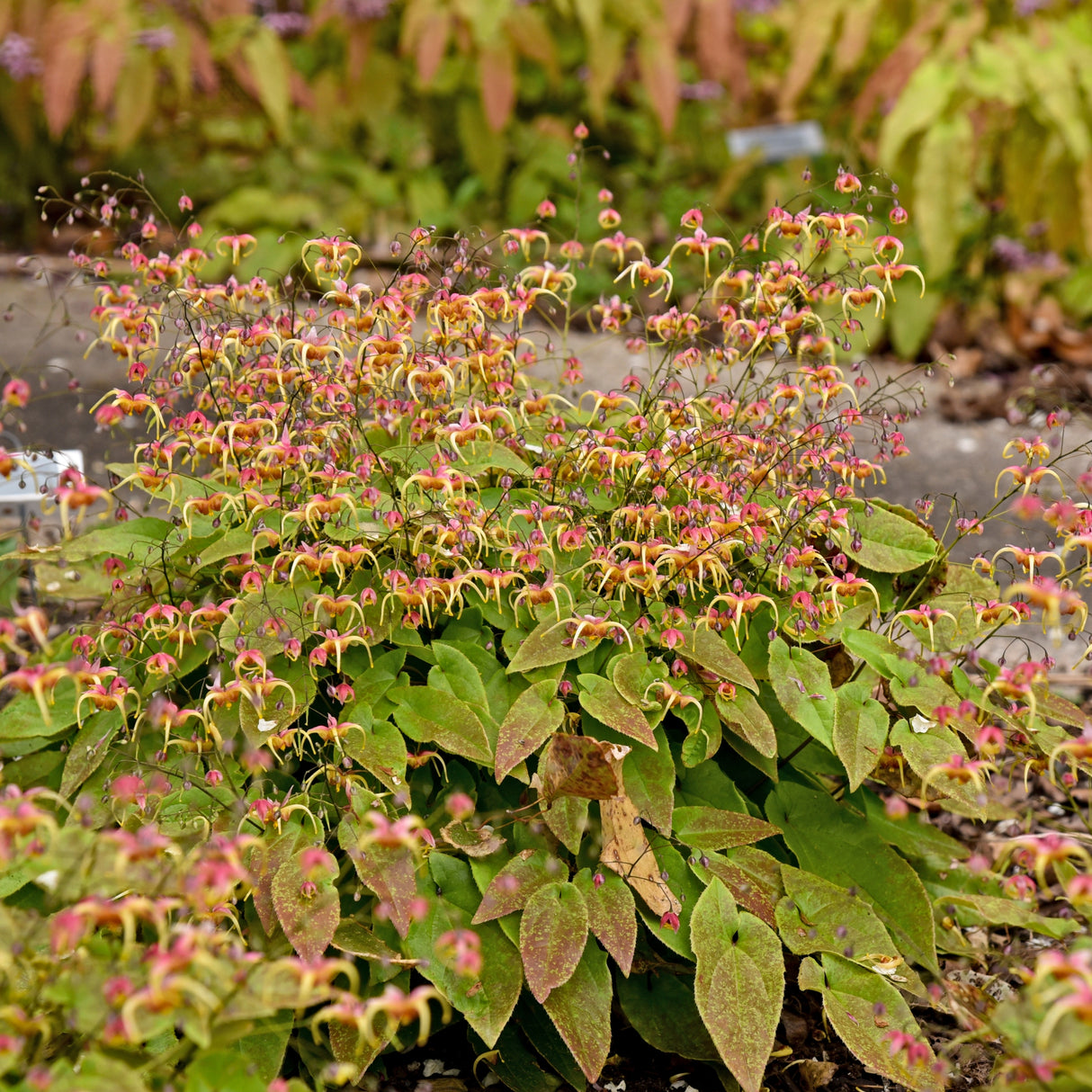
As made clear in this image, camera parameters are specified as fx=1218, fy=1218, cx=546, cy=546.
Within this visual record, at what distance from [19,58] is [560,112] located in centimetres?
230

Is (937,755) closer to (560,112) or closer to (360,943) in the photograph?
(360,943)

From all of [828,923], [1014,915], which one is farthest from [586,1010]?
[1014,915]

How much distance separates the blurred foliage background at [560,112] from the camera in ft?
15.4

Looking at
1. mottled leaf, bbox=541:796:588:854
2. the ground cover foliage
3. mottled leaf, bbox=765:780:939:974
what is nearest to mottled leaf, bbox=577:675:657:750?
the ground cover foliage

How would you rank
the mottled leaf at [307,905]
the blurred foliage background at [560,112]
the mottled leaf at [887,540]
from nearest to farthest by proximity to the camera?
the mottled leaf at [307,905]
the mottled leaf at [887,540]
the blurred foliage background at [560,112]

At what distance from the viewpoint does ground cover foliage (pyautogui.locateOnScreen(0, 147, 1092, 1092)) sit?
5.26 ft

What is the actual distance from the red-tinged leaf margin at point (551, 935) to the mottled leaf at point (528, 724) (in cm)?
18

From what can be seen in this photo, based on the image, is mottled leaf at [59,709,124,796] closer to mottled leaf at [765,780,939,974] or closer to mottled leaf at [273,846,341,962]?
mottled leaf at [273,846,341,962]

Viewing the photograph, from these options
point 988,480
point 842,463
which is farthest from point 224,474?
point 988,480

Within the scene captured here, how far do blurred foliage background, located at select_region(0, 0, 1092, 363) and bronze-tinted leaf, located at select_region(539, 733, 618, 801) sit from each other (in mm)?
3453

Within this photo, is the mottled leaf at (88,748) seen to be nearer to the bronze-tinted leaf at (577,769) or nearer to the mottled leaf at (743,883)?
the bronze-tinted leaf at (577,769)

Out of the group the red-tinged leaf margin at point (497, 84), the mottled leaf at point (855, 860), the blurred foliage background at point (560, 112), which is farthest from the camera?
the red-tinged leaf margin at point (497, 84)


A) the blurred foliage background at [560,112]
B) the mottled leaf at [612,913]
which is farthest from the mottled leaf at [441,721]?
the blurred foliage background at [560,112]

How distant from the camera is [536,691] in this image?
68.0 inches
